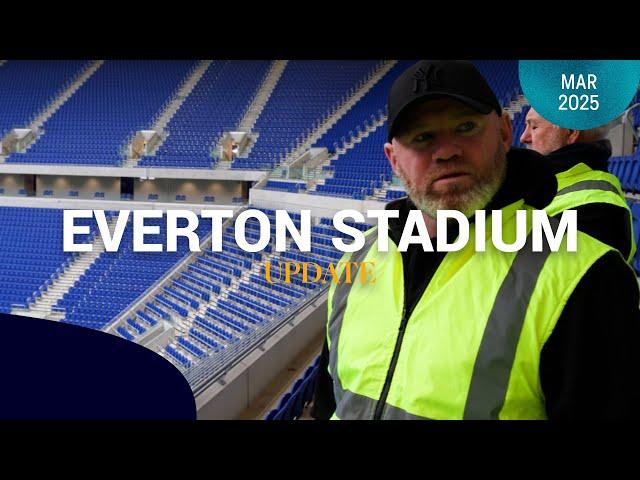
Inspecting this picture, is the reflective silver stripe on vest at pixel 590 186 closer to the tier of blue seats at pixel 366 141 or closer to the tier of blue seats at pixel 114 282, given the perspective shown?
the tier of blue seats at pixel 366 141

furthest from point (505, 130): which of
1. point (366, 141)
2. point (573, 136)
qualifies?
point (366, 141)

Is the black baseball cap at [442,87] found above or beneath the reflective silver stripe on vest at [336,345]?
above

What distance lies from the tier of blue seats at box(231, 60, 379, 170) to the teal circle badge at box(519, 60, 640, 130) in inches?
419

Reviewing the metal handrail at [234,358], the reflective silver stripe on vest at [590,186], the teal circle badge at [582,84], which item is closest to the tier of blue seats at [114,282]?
the metal handrail at [234,358]

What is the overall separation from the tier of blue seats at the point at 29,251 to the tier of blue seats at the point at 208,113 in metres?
2.49

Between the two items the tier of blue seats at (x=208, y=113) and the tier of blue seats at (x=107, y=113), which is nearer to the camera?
the tier of blue seats at (x=208, y=113)

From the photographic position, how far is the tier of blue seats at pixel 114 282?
9.03 metres

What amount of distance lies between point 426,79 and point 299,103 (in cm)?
1369

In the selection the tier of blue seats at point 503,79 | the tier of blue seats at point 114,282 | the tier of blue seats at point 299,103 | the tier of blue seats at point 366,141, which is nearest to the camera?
the tier of blue seats at point 114,282

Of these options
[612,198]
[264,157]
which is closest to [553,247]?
[612,198]

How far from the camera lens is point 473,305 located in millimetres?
811

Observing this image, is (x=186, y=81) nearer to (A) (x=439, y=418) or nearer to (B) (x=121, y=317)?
(B) (x=121, y=317)

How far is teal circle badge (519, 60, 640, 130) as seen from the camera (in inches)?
74.1

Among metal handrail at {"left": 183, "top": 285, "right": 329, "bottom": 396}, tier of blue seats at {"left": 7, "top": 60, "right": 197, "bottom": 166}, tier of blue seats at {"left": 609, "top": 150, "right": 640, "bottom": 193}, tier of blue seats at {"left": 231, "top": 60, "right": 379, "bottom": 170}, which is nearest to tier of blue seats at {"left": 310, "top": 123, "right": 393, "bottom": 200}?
tier of blue seats at {"left": 231, "top": 60, "right": 379, "bottom": 170}
